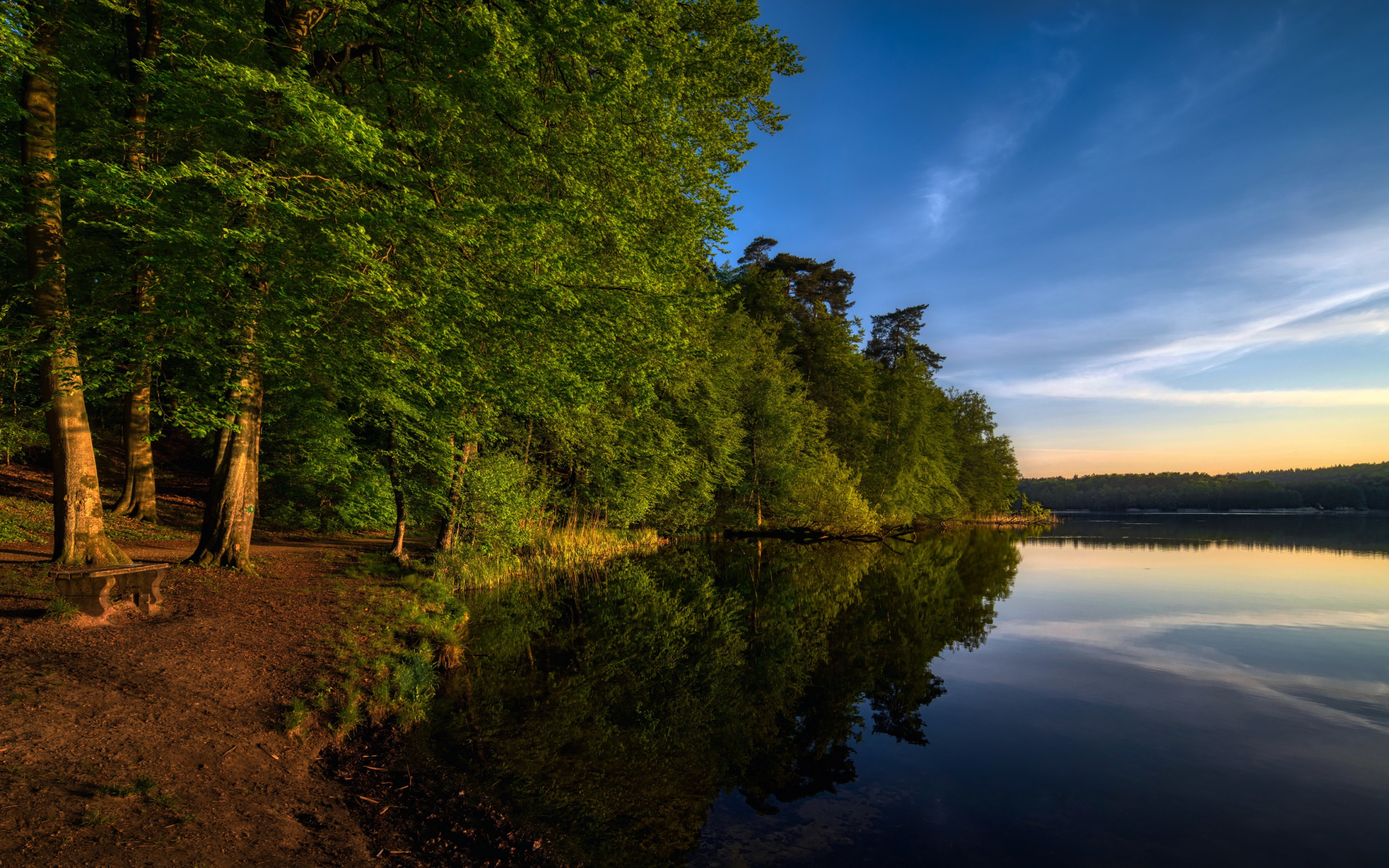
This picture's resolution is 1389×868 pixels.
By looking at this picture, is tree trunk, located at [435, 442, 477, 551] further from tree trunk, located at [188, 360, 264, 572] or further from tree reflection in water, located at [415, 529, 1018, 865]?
tree trunk, located at [188, 360, 264, 572]

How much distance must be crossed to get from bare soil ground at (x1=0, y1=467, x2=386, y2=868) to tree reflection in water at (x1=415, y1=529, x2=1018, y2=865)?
5.95 feet

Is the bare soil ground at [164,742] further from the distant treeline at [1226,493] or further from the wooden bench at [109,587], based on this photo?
the distant treeline at [1226,493]

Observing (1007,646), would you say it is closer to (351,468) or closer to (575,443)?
(575,443)

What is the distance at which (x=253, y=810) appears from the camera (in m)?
5.05

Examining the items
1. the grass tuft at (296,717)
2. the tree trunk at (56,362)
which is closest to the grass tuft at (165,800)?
the grass tuft at (296,717)

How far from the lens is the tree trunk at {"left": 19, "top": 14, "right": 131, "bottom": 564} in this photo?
351 inches

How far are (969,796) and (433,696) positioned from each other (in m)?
7.37

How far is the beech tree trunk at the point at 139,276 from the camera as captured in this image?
30.1 feet

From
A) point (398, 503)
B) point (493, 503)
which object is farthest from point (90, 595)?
point (398, 503)

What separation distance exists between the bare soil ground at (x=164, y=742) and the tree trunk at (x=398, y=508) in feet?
20.6

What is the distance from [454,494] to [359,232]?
8.41 metres

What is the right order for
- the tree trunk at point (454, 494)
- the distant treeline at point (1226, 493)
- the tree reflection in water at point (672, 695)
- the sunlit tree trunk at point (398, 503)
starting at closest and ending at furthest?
the tree reflection in water at point (672, 695) < the tree trunk at point (454, 494) < the sunlit tree trunk at point (398, 503) < the distant treeline at point (1226, 493)

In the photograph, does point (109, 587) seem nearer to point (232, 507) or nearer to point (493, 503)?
point (232, 507)

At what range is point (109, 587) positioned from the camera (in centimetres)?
778
